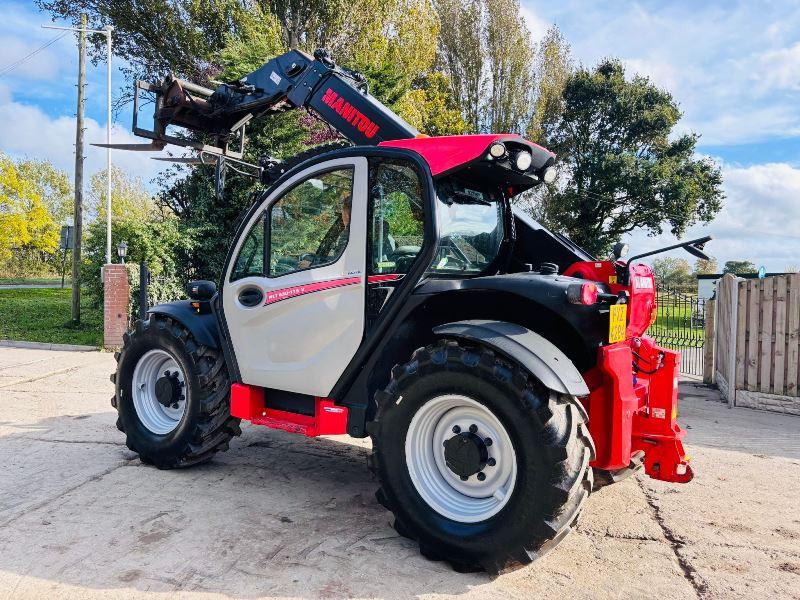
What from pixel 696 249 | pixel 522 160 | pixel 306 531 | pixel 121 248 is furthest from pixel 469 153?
pixel 121 248

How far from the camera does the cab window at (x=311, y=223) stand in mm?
4020

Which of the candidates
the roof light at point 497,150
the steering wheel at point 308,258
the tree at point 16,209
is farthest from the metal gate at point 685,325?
the tree at point 16,209

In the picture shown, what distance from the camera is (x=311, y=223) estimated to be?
165 inches

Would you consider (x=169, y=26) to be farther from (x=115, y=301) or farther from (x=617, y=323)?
(x=617, y=323)

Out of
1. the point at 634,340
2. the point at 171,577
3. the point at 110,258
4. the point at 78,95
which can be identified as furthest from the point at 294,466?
the point at 78,95

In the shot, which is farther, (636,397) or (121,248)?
(121,248)

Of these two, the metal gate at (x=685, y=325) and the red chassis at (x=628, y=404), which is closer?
the red chassis at (x=628, y=404)

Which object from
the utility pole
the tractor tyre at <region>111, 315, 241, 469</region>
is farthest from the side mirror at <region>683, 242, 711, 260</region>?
the utility pole

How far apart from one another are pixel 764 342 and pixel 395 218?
21.7 ft

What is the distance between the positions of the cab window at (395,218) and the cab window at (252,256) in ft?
3.25

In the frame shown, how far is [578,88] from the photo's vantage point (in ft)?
96.9

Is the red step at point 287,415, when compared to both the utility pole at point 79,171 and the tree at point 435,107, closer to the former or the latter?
the utility pole at point 79,171

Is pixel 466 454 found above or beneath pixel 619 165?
beneath

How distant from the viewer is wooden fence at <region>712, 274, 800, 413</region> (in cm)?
794
